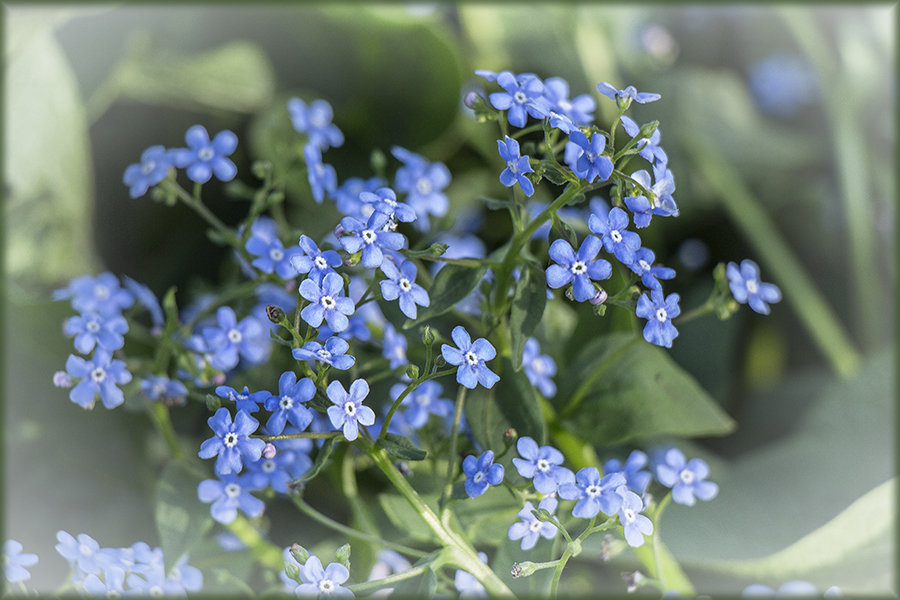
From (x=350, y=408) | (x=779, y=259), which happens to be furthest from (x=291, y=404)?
(x=779, y=259)

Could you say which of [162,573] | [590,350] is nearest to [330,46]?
[590,350]

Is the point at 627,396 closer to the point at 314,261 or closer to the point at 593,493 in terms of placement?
the point at 593,493

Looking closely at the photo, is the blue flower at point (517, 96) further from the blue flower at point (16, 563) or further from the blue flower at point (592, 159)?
the blue flower at point (16, 563)

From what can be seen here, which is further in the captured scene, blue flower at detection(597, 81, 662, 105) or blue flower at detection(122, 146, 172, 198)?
blue flower at detection(122, 146, 172, 198)

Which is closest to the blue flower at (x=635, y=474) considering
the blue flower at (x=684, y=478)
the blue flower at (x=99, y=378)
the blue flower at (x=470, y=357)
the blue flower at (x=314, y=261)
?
the blue flower at (x=684, y=478)

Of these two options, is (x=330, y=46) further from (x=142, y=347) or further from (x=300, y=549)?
(x=300, y=549)

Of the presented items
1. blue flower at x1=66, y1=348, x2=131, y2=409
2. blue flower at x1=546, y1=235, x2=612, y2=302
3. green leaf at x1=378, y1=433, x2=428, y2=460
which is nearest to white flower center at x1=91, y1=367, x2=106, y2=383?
blue flower at x1=66, y1=348, x2=131, y2=409

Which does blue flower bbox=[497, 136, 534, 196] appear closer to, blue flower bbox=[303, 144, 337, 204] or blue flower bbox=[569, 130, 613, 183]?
blue flower bbox=[569, 130, 613, 183]
